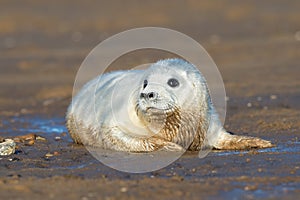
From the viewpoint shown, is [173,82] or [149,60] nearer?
[173,82]

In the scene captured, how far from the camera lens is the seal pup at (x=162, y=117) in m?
6.52

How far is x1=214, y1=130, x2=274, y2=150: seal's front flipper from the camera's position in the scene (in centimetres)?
681

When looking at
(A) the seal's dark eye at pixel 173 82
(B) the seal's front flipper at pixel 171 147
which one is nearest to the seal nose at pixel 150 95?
→ (A) the seal's dark eye at pixel 173 82

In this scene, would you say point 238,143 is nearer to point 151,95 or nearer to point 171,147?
point 171,147

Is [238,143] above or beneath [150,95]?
beneath

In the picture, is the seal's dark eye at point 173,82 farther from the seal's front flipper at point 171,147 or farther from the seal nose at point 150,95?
the seal's front flipper at point 171,147

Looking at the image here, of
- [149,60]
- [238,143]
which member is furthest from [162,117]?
[149,60]

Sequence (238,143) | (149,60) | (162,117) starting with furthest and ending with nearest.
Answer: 1. (149,60)
2. (238,143)
3. (162,117)

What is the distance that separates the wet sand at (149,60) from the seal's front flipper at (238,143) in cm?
19

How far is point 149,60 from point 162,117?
8.33 m

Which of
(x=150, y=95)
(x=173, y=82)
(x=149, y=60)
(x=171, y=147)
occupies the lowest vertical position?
(x=171, y=147)

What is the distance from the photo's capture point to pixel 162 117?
6547 millimetres

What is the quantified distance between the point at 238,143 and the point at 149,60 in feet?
26.6

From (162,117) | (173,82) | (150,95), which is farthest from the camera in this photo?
(173,82)
